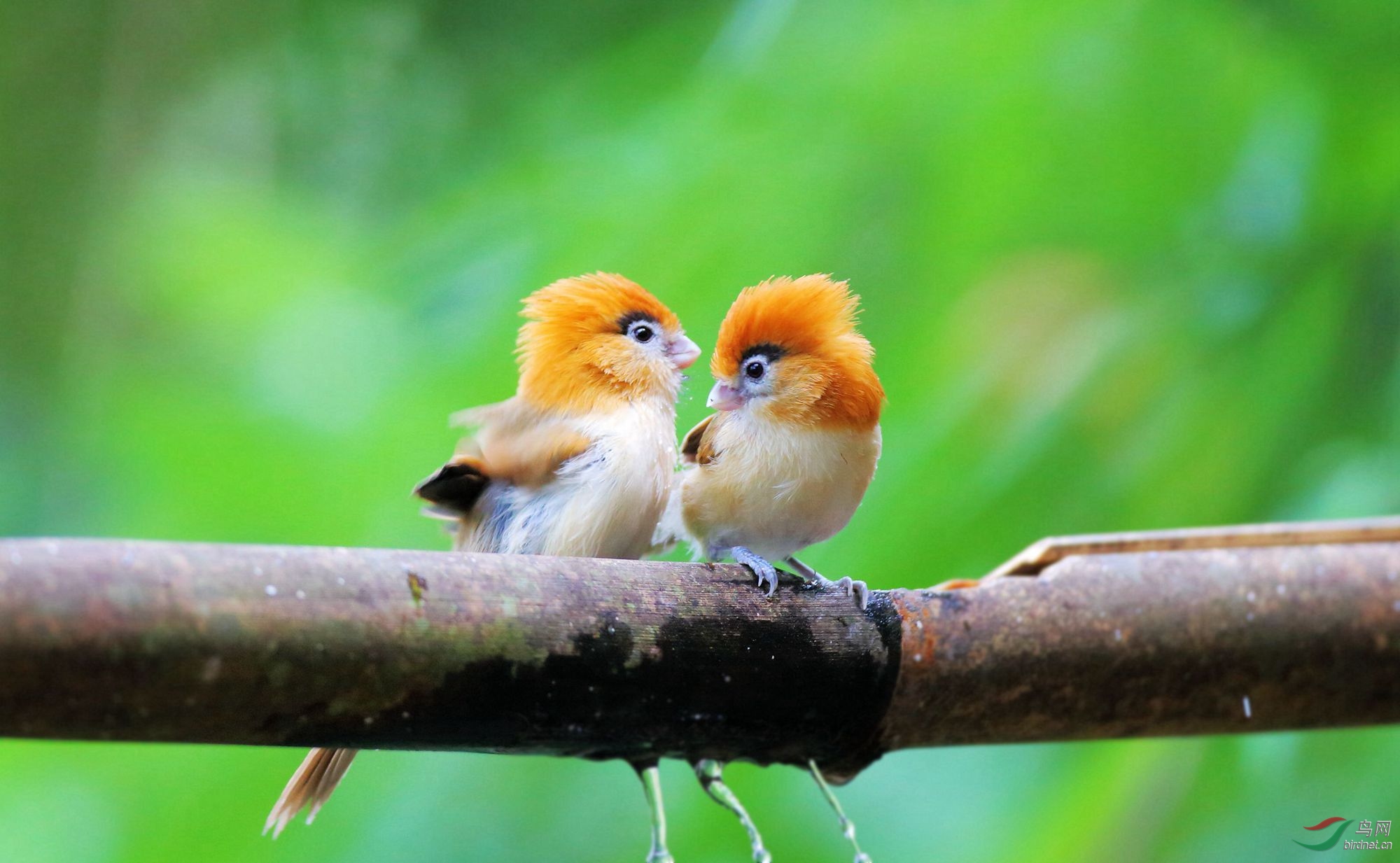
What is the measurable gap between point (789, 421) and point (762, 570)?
0.56 feet

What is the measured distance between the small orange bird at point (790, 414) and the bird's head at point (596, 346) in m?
0.16

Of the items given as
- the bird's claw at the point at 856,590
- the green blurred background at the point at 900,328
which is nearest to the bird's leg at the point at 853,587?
the bird's claw at the point at 856,590

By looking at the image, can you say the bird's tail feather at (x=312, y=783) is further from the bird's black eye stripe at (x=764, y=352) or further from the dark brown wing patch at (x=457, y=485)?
the bird's black eye stripe at (x=764, y=352)

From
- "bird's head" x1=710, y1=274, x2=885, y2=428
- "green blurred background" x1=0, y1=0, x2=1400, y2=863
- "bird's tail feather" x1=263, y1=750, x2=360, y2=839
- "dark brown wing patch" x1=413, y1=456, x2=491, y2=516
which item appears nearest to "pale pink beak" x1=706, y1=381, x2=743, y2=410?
"bird's head" x1=710, y1=274, x2=885, y2=428

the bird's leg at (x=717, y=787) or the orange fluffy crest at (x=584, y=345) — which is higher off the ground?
the orange fluffy crest at (x=584, y=345)

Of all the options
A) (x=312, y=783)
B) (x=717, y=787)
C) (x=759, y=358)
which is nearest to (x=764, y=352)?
(x=759, y=358)

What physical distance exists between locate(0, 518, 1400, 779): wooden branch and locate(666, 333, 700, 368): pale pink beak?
378 mm

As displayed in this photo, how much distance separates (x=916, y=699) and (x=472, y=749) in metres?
0.44

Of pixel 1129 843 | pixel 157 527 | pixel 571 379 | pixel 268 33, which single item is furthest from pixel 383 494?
pixel 1129 843

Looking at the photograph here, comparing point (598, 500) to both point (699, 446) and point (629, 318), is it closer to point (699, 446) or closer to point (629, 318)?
point (699, 446)

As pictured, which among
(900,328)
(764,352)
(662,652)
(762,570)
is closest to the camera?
(662,652)

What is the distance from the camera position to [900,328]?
2078mm

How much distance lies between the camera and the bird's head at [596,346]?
142 cm

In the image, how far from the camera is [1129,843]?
1.95 metres
